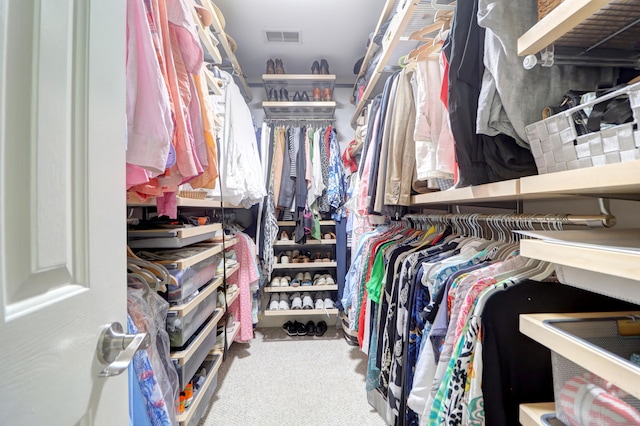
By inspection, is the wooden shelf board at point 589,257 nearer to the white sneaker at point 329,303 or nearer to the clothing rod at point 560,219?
the clothing rod at point 560,219

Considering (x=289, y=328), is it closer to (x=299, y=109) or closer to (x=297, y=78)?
(x=299, y=109)

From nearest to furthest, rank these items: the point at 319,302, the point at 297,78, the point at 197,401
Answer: the point at 197,401
the point at 297,78
the point at 319,302

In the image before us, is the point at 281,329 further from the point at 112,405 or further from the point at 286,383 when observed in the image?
the point at 112,405

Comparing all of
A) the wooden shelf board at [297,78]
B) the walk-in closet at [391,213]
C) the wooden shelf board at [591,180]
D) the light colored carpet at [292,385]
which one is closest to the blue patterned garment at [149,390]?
the walk-in closet at [391,213]

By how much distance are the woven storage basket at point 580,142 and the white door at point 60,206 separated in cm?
77

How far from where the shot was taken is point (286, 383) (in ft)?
5.60

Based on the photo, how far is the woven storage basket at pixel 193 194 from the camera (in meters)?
1.18

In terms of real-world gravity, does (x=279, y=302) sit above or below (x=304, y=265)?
below

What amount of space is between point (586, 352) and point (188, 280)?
121cm

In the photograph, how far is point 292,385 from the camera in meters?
1.69

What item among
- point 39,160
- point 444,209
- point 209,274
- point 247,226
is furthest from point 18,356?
point 247,226

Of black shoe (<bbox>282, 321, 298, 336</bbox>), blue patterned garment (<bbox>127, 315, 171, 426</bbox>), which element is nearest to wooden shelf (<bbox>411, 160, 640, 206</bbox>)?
blue patterned garment (<bbox>127, 315, 171, 426</bbox>)

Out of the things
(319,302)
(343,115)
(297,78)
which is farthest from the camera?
(343,115)

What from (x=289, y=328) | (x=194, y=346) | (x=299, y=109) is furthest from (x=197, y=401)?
(x=299, y=109)
